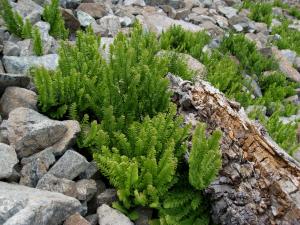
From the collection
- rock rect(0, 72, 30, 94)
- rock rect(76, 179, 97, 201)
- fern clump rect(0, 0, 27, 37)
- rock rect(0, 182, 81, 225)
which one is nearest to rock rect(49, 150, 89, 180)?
rock rect(76, 179, 97, 201)

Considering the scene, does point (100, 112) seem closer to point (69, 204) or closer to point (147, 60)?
point (147, 60)

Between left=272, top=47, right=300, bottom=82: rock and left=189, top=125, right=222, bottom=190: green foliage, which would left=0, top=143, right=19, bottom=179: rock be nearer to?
left=189, top=125, right=222, bottom=190: green foliage

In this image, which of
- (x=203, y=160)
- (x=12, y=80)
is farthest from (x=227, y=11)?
(x=203, y=160)

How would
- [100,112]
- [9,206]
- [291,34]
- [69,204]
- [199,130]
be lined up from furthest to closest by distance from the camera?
[291,34]
[100,112]
[199,130]
[69,204]
[9,206]

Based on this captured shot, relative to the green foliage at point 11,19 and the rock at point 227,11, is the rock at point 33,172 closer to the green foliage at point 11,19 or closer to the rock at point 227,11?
the green foliage at point 11,19

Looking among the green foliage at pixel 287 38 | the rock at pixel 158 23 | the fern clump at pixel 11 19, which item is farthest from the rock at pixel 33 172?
the green foliage at pixel 287 38

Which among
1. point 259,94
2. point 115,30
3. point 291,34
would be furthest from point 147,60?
point 291,34

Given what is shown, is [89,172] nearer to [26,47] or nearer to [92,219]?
[92,219]
